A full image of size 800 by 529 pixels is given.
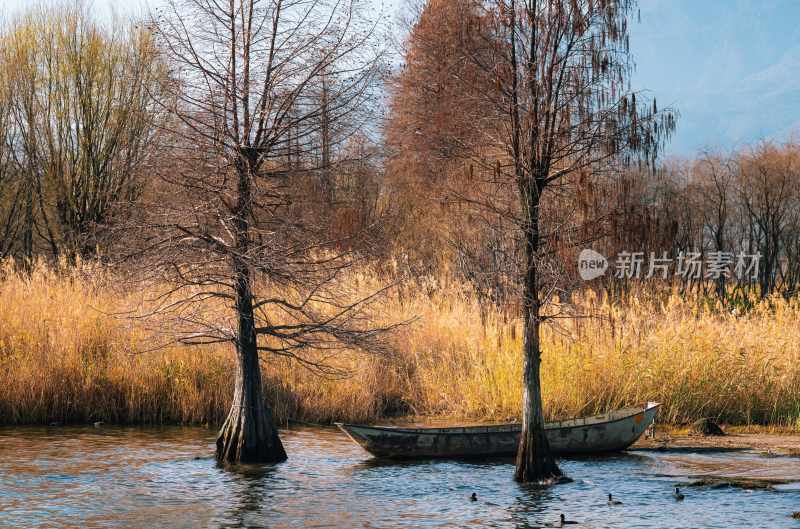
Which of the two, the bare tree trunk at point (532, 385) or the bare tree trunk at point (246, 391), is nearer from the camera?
the bare tree trunk at point (532, 385)

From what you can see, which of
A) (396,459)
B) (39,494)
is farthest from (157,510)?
(396,459)

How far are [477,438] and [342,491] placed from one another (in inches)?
93.6

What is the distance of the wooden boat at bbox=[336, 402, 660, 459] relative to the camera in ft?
43.9

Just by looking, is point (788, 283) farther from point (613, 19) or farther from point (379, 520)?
point (379, 520)

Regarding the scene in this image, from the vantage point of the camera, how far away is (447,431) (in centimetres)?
1338

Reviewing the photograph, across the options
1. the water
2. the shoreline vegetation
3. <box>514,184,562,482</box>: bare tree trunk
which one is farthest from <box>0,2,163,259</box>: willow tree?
<box>514,184,562,482</box>: bare tree trunk

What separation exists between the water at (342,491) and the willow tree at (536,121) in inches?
37.2

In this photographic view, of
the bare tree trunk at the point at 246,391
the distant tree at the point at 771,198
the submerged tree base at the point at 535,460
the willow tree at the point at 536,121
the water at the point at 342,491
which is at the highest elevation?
the distant tree at the point at 771,198

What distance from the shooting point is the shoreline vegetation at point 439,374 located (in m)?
16.3

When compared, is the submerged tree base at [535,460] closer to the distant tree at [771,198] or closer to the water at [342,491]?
the water at [342,491]

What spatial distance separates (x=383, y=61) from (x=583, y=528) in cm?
653

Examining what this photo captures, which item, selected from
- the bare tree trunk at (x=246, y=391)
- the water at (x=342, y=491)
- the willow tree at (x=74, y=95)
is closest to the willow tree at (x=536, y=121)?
the water at (x=342, y=491)

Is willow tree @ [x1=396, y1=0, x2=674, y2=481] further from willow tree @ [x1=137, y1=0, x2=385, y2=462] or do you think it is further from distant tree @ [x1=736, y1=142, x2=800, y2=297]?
distant tree @ [x1=736, y1=142, x2=800, y2=297]

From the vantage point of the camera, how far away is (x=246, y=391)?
12805 millimetres
